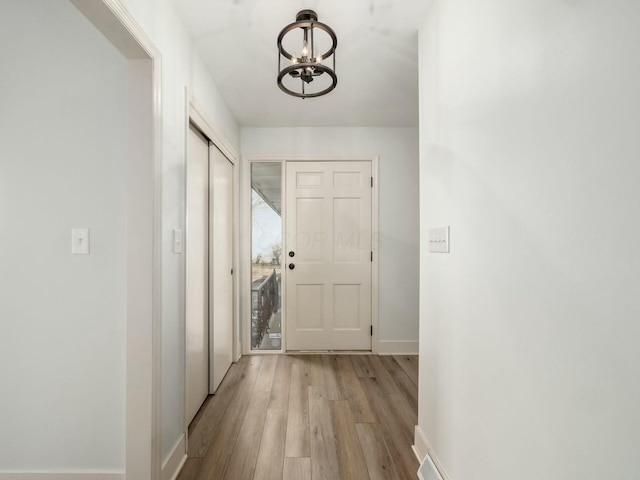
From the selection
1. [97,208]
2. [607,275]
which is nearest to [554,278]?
[607,275]

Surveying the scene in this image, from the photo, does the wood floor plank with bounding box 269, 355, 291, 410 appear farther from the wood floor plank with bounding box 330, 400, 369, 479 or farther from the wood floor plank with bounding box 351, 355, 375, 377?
the wood floor plank with bounding box 351, 355, 375, 377

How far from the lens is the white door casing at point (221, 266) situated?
8.87 ft

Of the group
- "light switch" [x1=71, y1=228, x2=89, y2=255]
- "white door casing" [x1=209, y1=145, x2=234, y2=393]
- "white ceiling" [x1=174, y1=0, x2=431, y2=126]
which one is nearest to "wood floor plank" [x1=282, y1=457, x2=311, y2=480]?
"white door casing" [x1=209, y1=145, x2=234, y2=393]

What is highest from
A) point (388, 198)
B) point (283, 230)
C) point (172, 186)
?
point (388, 198)

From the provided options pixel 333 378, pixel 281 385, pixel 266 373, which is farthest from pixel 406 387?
pixel 266 373

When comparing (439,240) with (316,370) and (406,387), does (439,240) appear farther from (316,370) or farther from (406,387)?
(316,370)

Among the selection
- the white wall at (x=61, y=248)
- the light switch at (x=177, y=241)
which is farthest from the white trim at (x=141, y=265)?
the light switch at (x=177, y=241)

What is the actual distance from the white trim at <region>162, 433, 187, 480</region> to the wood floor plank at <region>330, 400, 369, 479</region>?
0.84 metres

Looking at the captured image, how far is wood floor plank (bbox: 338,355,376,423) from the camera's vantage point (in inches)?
91.0

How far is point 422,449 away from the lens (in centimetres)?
186

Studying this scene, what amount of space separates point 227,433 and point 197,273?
105 centimetres

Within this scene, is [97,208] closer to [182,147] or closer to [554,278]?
[182,147]

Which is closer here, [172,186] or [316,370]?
[172,186]

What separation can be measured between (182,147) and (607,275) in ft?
6.23
